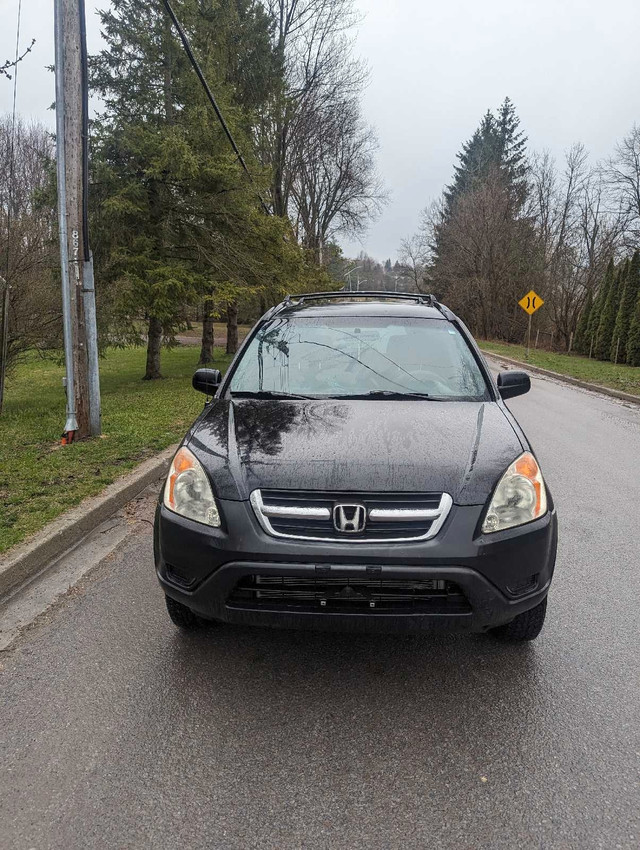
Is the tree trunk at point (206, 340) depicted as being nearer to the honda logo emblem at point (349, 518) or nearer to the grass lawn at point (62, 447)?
the grass lawn at point (62, 447)

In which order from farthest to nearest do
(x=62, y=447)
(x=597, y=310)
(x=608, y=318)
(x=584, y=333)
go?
1. (x=584, y=333)
2. (x=597, y=310)
3. (x=608, y=318)
4. (x=62, y=447)

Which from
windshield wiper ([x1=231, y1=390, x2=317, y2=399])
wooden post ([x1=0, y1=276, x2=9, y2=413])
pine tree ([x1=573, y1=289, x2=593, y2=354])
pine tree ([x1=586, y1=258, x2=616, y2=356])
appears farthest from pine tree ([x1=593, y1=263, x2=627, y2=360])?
windshield wiper ([x1=231, y1=390, x2=317, y2=399])

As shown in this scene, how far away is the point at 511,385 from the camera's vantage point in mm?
3867

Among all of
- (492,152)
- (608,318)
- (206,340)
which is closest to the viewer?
(206,340)

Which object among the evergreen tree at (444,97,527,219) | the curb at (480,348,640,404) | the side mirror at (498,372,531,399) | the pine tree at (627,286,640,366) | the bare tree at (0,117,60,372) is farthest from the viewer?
the evergreen tree at (444,97,527,219)

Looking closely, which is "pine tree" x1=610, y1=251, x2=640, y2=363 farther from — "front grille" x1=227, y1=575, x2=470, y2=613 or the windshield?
"front grille" x1=227, y1=575, x2=470, y2=613

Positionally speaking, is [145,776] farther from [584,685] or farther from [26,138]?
[26,138]

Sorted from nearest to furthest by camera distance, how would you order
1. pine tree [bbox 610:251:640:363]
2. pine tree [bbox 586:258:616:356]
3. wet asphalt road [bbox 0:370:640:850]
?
wet asphalt road [bbox 0:370:640:850] → pine tree [bbox 610:251:640:363] → pine tree [bbox 586:258:616:356]

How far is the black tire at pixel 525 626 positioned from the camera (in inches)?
110

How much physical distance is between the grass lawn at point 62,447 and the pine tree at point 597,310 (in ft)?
70.8

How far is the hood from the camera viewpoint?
2.49 meters

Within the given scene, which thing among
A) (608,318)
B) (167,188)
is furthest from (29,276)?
(608,318)

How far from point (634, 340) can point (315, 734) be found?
2456 cm

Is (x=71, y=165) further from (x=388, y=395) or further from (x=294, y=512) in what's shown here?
(x=294, y=512)
